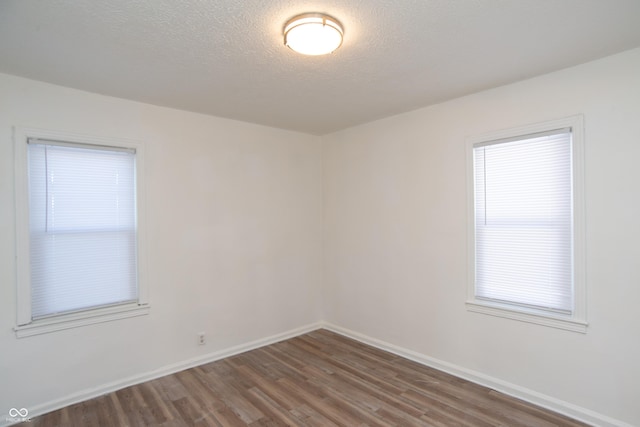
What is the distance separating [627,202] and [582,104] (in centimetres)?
77

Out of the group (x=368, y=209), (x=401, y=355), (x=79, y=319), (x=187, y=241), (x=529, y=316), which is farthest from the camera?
(x=368, y=209)

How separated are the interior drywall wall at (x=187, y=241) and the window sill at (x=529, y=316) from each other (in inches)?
87.3

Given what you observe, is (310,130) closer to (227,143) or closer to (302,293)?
(227,143)

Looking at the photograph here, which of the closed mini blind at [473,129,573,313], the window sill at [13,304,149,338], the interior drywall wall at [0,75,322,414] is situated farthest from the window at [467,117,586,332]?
the window sill at [13,304,149,338]

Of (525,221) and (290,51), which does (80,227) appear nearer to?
(290,51)

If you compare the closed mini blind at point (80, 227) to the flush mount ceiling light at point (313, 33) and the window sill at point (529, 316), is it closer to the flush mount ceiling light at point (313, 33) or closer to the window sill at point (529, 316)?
the flush mount ceiling light at point (313, 33)

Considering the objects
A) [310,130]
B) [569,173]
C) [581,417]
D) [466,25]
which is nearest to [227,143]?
[310,130]

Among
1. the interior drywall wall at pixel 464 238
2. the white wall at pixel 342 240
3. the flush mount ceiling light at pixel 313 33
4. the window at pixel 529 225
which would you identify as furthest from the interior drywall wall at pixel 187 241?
the window at pixel 529 225

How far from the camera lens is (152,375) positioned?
3.11 meters

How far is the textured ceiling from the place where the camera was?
174 centimetres

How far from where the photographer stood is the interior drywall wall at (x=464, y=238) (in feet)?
7.45

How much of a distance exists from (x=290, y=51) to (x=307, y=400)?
Result: 2.71 meters

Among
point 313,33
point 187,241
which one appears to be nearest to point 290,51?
point 313,33

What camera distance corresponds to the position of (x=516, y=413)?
2500mm
